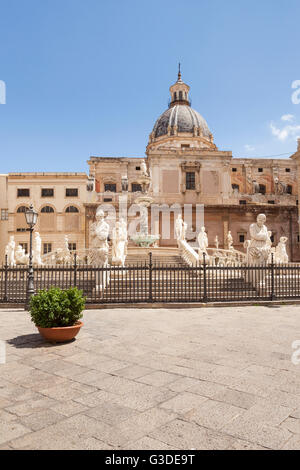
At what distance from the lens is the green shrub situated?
18.4 feet

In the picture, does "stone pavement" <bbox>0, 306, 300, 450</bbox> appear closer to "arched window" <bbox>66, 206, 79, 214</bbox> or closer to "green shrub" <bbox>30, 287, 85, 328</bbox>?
"green shrub" <bbox>30, 287, 85, 328</bbox>

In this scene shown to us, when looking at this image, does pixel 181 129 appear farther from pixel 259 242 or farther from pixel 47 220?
pixel 259 242

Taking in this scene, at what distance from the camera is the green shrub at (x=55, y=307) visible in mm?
5594

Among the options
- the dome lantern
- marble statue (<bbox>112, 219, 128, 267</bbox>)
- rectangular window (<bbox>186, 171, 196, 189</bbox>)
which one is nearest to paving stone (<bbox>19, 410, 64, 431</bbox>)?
marble statue (<bbox>112, 219, 128, 267</bbox>)

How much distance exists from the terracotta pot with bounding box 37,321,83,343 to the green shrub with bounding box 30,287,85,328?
100 mm

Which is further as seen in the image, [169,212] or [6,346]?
[169,212]

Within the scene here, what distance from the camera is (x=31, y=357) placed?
500 cm

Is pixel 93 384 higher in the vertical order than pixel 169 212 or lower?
lower

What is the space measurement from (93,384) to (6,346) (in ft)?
7.92

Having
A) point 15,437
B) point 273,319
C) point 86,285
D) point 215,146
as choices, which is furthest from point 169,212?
point 15,437

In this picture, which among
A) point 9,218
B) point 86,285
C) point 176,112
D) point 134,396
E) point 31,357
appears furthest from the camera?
point 176,112

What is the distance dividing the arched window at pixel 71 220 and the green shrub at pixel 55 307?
3103 centimetres

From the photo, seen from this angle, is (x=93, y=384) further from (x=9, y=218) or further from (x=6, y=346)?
(x=9, y=218)

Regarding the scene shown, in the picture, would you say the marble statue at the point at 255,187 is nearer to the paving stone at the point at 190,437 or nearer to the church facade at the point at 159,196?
the church facade at the point at 159,196
